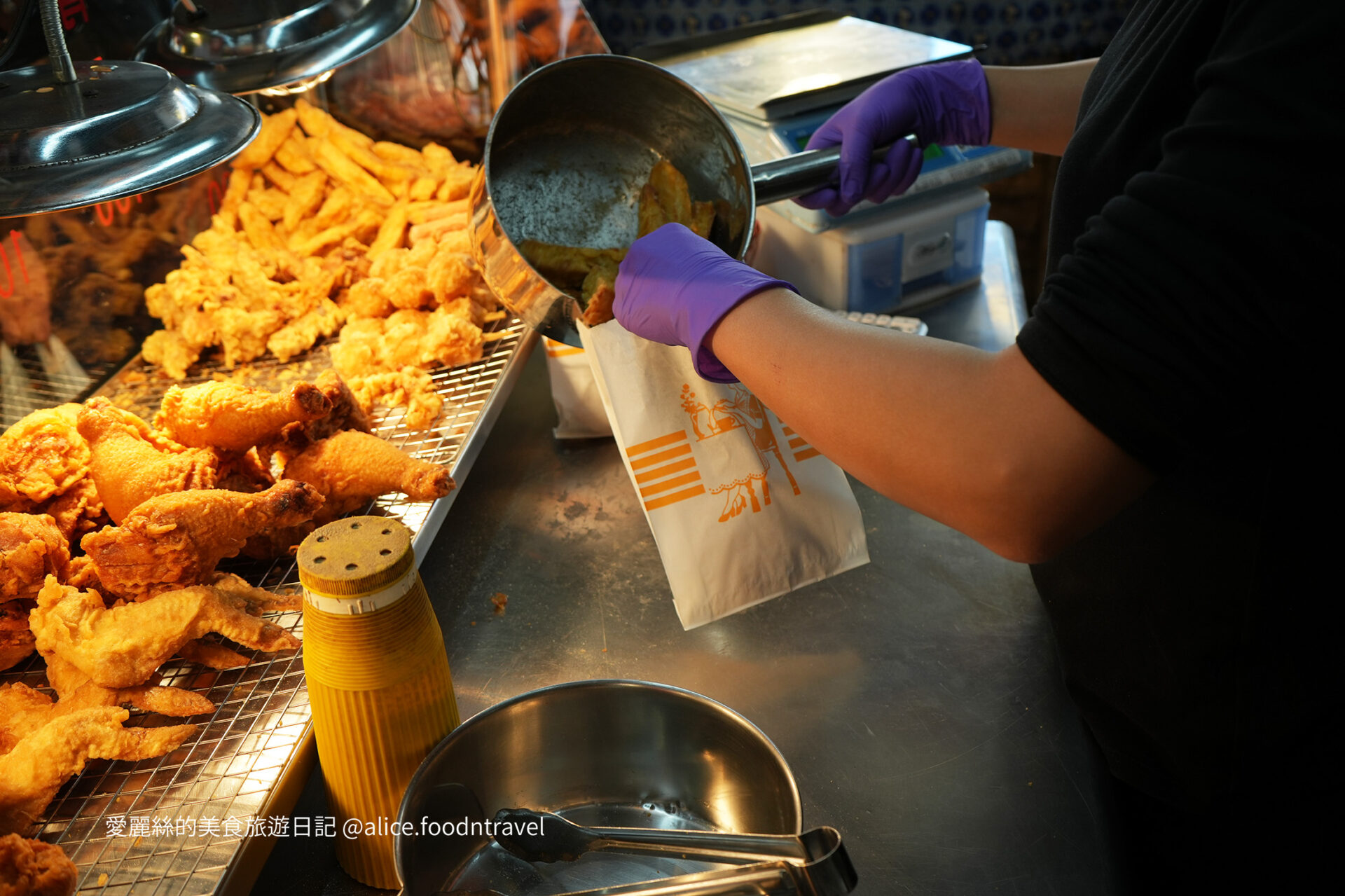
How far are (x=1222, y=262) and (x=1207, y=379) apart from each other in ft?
0.32

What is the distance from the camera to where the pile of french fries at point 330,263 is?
6.57ft

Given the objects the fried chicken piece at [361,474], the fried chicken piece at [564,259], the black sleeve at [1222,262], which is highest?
the black sleeve at [1222,262]

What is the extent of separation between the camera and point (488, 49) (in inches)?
102

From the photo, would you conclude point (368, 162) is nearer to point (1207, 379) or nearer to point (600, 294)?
point (600, 294)

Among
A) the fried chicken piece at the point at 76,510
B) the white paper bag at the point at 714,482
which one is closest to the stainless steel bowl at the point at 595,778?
the white paper bag at the point at 714,482

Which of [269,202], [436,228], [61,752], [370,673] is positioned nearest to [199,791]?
[61,752]

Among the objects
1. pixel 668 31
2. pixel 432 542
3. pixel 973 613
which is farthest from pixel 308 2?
pixel 668 31

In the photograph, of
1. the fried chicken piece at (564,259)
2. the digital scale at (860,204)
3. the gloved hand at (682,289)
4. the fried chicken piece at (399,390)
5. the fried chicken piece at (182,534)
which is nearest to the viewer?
the gloved hand at (682,289)

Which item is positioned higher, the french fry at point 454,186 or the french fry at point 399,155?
the french fry at point 399,155

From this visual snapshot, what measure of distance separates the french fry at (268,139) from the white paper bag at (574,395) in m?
1.08

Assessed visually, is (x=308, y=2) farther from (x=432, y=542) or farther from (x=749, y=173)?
(x=432, y=542)

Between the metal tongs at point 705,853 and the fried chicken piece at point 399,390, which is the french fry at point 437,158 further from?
the metal tongs at point 705,853

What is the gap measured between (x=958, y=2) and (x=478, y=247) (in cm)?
350

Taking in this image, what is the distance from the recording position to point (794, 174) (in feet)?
5.12
